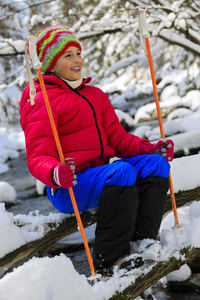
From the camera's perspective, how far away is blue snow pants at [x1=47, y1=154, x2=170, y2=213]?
2.29 m

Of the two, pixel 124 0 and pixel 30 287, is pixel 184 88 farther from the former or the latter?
pixel 30 287

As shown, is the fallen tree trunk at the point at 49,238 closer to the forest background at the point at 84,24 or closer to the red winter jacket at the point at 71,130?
the red winter jacket at the point at 71,130

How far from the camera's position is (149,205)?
244cm

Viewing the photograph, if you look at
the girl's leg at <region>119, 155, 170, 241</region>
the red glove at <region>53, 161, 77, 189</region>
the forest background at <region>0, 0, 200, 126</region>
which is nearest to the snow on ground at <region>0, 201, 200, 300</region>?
the girl's leg at <region>119, 155, 170, 241</region>

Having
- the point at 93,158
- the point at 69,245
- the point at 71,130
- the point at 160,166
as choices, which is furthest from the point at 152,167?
the point at 69,245

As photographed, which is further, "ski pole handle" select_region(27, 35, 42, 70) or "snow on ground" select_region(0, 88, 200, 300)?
"ski pole handle" select_region(27, 35, 42, 70)

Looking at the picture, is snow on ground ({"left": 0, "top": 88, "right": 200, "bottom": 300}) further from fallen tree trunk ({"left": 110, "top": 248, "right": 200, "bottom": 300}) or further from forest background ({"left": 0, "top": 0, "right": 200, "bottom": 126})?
forest background ({"left": 0, "top": 0, "right": 200, "bottom": 126})

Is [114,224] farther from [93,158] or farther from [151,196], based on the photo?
[93,158]

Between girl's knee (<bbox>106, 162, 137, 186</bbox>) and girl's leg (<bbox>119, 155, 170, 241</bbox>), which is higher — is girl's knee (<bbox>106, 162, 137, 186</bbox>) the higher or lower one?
the higher one

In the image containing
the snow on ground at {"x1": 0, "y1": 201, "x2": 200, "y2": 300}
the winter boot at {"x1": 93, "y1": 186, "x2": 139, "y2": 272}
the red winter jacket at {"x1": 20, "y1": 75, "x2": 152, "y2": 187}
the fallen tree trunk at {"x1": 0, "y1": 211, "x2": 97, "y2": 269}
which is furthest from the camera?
the fallen tree trunk at {"x1": 0, "y1": 211, "x2": 97, "y2": 269}

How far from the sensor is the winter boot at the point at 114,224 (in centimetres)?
225

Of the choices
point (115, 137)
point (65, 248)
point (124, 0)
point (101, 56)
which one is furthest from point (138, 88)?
point (115, 137)

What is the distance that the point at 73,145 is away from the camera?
2551mm

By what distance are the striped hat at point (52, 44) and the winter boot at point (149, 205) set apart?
982mm
